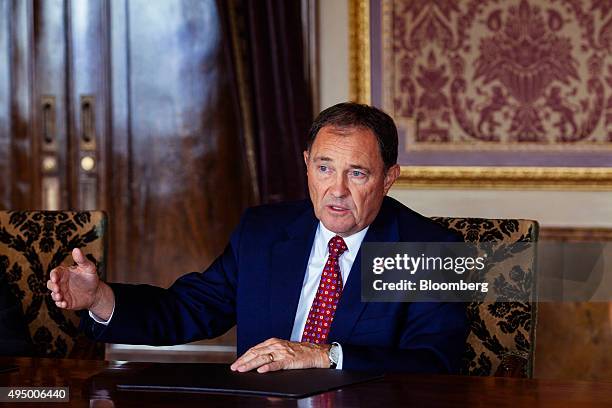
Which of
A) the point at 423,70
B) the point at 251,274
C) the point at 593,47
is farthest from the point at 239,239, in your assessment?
the point at 593,47

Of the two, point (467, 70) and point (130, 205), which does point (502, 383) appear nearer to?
point (467, 70)

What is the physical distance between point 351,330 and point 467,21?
2.52 metres

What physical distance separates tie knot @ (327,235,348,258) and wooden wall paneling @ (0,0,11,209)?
2919 mm

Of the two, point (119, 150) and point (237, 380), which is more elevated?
point (119, 150)

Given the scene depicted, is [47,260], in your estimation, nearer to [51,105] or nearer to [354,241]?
[354,241]

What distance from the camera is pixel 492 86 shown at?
4.62 meters

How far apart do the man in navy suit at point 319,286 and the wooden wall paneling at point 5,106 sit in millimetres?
2621

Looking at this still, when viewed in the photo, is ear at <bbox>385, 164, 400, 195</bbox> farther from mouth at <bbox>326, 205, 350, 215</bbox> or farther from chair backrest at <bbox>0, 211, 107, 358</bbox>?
chair backrest at <bbox>0, 211, 107, 358</bbox>

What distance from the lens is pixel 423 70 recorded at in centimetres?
466

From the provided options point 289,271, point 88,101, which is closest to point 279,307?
point 289,271

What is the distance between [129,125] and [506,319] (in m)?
2.71

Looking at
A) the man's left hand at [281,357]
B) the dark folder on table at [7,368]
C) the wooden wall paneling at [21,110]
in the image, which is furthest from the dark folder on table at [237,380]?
the wooden wall paneling at [21,110]

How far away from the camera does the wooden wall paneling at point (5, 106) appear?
498 cm

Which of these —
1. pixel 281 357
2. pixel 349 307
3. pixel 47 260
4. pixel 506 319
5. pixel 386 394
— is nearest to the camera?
pixel 386 394
